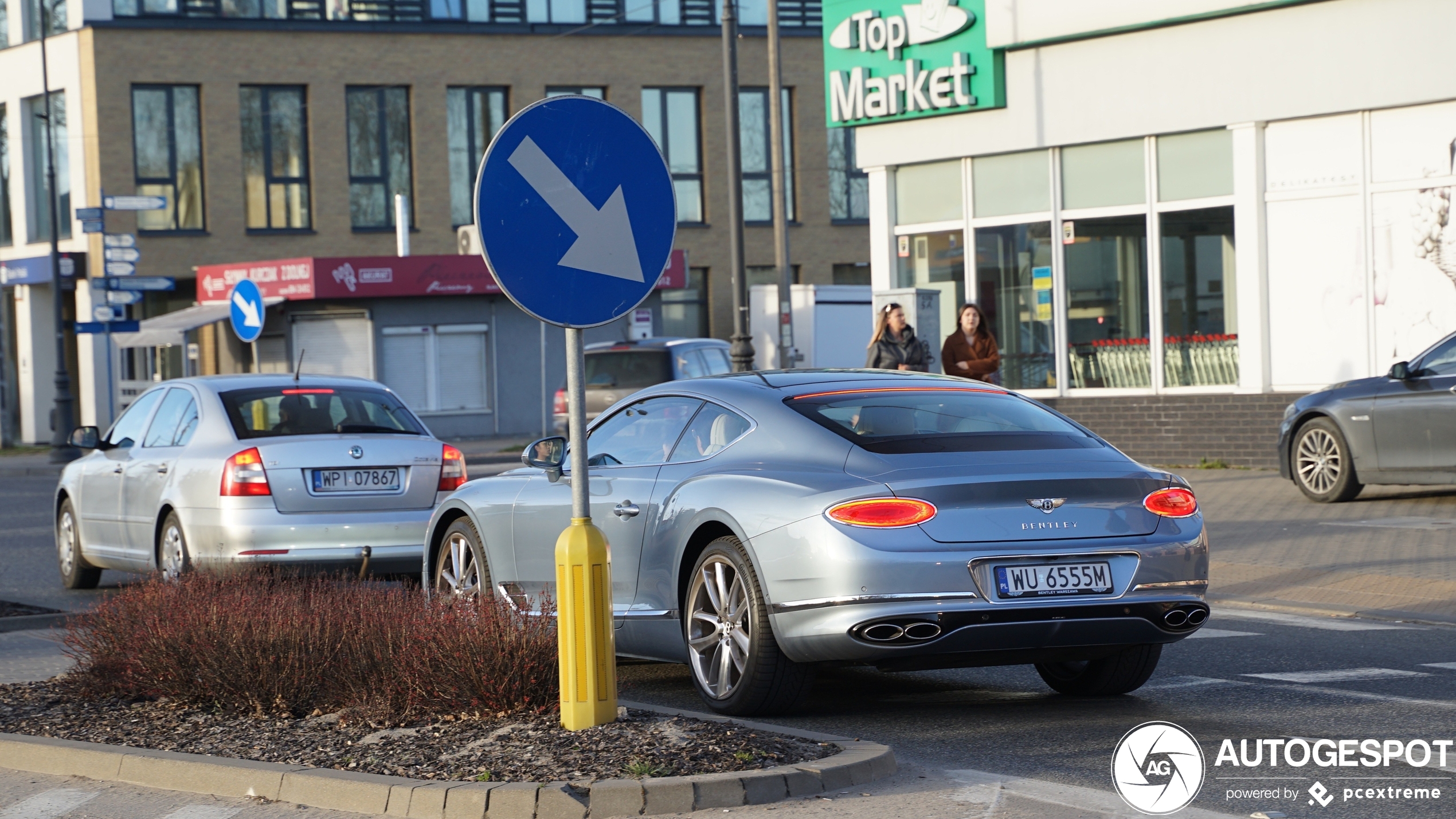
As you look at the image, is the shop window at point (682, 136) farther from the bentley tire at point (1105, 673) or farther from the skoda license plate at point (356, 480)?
the bentley tire at point (1105, 673)

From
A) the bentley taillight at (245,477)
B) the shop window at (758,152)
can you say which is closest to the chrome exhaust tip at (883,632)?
the bentley taillight at (245,477)

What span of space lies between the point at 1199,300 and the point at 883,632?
15033 millimetres

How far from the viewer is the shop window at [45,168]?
4322 centimetres

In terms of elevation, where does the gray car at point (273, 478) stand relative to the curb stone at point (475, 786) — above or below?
above

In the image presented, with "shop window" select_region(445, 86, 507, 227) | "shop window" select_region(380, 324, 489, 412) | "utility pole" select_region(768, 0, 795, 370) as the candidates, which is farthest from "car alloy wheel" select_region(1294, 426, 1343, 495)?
"shop window" select_region(445, 86, 507, 227)

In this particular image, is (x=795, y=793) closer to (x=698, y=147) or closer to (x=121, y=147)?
(x=121, y=147)

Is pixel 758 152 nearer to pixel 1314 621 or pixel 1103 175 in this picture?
pixel 1103 175

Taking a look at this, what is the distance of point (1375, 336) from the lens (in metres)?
19.2

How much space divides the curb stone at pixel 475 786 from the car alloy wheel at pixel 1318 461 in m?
10.9

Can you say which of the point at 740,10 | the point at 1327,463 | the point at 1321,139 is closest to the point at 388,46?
the point at 740,10

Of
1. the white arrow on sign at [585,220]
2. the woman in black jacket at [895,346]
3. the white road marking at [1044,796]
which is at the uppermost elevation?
the white arrow on sign at [585,220]

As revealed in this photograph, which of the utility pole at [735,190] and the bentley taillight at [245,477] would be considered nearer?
the bentley taillight at [245,477]

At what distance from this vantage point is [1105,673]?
791cm

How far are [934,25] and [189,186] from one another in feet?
83.2
